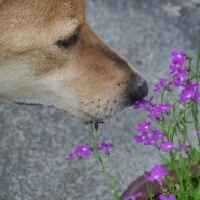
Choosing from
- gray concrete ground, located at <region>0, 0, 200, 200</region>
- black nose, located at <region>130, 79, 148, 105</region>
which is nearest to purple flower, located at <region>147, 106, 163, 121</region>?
black nose, located at <region>130, 79, 148, 105</region>

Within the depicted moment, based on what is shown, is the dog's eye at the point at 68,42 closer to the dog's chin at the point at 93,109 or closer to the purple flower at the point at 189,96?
the dog's chin at the point at 93,109

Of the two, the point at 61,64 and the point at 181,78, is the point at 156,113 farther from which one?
the point at 61,64

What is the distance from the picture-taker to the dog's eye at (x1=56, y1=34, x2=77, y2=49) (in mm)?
2291

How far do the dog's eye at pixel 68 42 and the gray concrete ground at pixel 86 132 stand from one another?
1.80ft

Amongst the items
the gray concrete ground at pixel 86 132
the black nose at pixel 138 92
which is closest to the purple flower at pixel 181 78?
the black nose at pixel 138 92

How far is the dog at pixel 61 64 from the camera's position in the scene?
217 cm

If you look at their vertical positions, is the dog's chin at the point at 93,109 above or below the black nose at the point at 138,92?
below

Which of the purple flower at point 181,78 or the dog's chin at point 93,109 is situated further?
the dog's chin at point 93,109

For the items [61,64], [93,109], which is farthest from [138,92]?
[61,64]

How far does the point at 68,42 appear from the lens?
233cm

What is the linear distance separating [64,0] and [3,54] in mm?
319

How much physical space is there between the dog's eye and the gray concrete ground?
1.80 feet

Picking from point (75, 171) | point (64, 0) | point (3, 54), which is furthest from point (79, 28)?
point (75, 171)

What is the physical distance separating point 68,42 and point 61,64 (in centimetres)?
10
